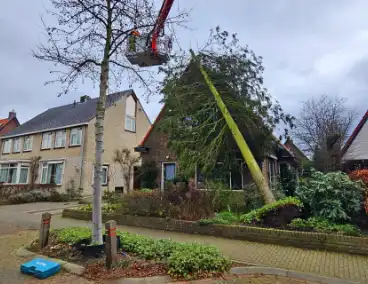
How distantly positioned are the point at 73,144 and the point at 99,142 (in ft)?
59.1

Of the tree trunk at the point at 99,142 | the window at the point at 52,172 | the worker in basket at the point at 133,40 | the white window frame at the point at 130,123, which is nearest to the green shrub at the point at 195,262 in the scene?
the tree trunk at the point at 99,142

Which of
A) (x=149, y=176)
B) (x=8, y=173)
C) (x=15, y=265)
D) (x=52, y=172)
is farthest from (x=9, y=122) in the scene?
(x=15, y=265)

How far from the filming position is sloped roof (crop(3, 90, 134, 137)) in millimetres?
23511

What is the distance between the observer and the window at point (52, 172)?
22.7m

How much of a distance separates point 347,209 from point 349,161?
11489 millimetres

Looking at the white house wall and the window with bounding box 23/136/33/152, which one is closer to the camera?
the white house wall

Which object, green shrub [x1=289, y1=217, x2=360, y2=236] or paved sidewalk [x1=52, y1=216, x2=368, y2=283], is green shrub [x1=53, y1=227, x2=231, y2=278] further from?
green shrub [x1=289, y1=217, x2=360, y2=236]

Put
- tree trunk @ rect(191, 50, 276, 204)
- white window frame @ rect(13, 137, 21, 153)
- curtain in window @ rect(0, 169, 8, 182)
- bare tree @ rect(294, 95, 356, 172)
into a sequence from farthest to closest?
white window frame @ rect(13, 137, 21, 153) → bare tree @ rect(294, 95, 356, 172) → curtain in window @ rect(0, 169, 8, 182) → tree trunk @ rect(191, 50, 276, 204)

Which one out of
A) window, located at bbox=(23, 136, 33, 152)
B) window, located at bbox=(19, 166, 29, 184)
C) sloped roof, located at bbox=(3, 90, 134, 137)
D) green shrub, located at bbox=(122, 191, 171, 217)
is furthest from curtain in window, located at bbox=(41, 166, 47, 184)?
green shrub, located at bbox=(122, 191, 171, 217)

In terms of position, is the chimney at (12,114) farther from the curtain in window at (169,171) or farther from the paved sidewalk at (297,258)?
the paved sidewalk at (297,258)

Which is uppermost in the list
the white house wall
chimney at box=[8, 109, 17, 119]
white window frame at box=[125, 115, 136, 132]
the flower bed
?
chimney at box=[8, 109, 17, 119]

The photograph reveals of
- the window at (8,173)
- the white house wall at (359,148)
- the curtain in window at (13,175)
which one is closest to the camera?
the white house wall at (359,148)

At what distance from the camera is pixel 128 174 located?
63.2 feet

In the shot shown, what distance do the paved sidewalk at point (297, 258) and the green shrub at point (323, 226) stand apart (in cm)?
88
